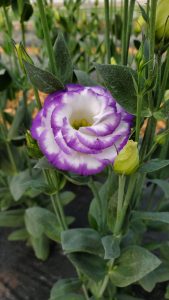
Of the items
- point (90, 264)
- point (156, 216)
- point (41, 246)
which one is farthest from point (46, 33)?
point (41, 246)

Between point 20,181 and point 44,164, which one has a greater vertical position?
point 44,164

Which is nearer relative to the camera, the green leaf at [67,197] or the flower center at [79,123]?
the flower center at [79,123]

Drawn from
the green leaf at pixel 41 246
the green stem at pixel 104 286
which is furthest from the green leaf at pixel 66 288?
the green leaf at pixel 41 246

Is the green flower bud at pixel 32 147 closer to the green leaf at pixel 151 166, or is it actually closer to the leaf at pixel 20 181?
the green leaf at pixel 151 166

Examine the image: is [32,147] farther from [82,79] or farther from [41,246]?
[41,246]

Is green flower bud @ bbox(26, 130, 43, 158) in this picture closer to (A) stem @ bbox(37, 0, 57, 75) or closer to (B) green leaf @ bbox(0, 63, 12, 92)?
(A) stem @ bbox(37, 0, 57, 75)

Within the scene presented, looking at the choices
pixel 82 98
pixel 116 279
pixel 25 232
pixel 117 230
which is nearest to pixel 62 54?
pixel 82 98
